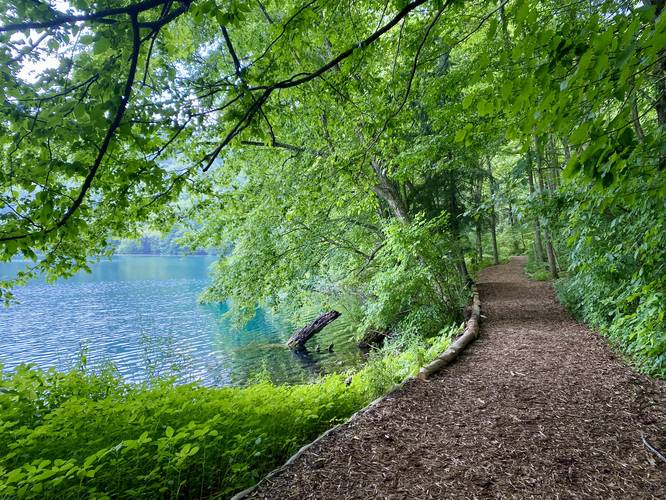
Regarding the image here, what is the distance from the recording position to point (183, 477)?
265 centimetres

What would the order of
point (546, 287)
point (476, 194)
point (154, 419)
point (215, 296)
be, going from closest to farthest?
point (154, 419) < point (215, 296) < point (546, 287) < point (476, 194)

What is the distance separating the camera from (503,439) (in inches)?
121

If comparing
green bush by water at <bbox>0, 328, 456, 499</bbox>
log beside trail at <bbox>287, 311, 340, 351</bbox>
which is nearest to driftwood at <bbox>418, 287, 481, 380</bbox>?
green bush by water at <bbox>0, 328, 456, 499</bbox>

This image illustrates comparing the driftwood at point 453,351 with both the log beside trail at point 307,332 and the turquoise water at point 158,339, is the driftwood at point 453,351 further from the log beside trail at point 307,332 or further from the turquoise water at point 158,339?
the log beside trail at point 307,332

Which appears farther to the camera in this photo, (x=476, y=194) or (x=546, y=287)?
(x=476, y=194)

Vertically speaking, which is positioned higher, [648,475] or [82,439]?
[82,439]

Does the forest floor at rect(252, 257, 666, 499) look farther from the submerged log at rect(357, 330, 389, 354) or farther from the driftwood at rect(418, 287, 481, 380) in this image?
the submerged log at rect(357, 330, 389, 354)

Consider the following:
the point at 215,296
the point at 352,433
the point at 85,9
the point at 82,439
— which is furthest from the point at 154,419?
the point at 215,296

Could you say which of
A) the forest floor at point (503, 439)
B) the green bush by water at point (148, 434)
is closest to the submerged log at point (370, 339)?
the forest floor at point (503, 439)

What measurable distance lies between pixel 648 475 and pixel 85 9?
4.38 metres

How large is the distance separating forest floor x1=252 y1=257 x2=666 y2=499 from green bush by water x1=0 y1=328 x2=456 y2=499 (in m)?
0.38

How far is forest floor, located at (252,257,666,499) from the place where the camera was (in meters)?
2.51

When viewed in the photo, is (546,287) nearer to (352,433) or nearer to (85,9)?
(352,433)

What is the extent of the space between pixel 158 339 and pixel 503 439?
15.5 ft
